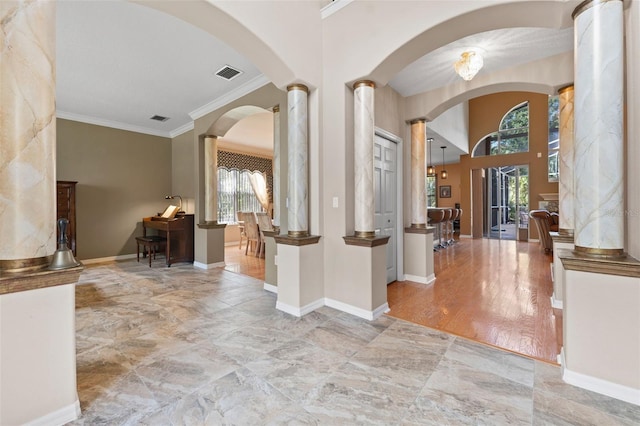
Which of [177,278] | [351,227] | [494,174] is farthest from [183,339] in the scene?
[494,174]

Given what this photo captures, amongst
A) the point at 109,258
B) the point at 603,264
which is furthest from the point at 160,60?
the point at 603,264

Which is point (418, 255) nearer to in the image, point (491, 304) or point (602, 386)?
point (491, 304)

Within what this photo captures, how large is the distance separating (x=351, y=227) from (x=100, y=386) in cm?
235

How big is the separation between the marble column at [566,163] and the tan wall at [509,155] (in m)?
Result: 6.05

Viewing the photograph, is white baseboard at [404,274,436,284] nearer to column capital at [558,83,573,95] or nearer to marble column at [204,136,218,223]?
column capital at [558,83,573,95]

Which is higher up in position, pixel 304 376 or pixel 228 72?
pixel 228 72

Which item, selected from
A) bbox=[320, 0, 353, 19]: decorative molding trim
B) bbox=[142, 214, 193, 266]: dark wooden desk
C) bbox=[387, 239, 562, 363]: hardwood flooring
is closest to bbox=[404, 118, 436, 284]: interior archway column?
bbox=[387, 239, 562, 363]: hardwood flooring

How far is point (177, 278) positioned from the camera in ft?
14.5

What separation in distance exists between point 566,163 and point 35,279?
15.3 ft

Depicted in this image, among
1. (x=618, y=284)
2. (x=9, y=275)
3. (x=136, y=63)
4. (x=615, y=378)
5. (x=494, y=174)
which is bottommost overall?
(x=615, y=378)

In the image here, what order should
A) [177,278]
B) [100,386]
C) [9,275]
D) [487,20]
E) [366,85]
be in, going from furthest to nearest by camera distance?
1. [177,278]
2. [366,85]
3. [487,20]
4. [100,386]
5. [9,275]

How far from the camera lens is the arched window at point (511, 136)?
8445 mm

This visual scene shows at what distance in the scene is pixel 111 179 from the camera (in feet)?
19.4

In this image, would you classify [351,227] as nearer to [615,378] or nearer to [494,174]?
[615,378]
